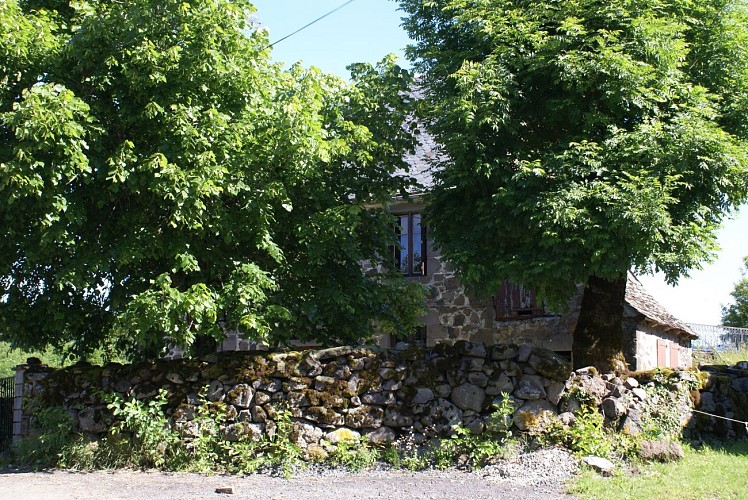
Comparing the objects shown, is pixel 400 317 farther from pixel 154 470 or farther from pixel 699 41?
pixel 699 41

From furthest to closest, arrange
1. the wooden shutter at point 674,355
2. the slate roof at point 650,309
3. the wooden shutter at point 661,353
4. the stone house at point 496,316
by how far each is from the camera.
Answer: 1. the wooden shutter at point 674,355
2. the wooden shutter at point 661,353
3. the stone house at point 496,316
4. the slate roof at point 650,309

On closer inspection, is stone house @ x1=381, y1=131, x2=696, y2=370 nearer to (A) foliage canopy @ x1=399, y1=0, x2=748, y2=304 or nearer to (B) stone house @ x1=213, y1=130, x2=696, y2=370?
(B) stone house @ x1=213, y1=130, x2=696, y2=370

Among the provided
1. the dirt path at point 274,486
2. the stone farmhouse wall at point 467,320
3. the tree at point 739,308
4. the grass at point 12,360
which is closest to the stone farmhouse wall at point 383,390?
the dirt path at point 274,486

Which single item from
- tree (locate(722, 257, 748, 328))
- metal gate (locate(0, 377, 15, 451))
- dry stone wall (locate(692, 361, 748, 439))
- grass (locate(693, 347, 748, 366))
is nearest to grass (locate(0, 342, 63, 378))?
metal gate (locate(0, 377, 15, 451))

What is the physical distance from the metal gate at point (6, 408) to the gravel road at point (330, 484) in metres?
3.82

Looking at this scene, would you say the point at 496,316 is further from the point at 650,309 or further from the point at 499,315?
the point at 650,309

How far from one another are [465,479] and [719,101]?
21.6 ft

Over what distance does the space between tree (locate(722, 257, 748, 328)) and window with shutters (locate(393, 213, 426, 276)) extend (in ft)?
79.0

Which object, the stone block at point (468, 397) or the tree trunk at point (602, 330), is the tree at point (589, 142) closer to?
the tree trunk at point (602, 330)

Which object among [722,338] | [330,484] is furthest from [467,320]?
[722,338]

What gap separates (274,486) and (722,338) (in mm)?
21804

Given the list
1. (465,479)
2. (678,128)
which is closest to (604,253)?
(678,128)

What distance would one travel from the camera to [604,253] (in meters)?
9.17

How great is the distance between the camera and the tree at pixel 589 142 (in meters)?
9.14
